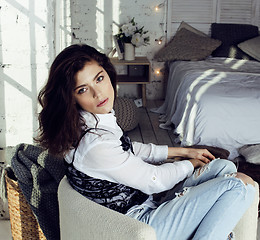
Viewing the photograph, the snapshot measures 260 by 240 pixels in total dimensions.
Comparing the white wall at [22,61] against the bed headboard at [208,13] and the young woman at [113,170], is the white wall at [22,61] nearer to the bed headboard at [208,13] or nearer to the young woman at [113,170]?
the young woman at [113,170]

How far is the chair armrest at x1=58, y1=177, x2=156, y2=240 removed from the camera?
141cm

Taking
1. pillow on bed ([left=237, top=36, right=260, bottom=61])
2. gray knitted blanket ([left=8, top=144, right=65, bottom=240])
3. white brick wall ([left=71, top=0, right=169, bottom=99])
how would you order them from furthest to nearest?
white brick wall ([left=71, top=0, right=169, bottom=99]), pillow on bed ([left=237, top=36, right=260, bottom=61]), gray knitted blanket ([left=8, top=144, right=65, bottom=240])

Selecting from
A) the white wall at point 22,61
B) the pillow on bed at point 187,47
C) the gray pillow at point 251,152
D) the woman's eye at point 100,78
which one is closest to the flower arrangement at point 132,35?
the pillow on bed at point 187,47

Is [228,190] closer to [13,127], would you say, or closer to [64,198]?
[64,198]

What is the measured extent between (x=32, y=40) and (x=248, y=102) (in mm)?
1950

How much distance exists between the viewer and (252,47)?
16.1 ft

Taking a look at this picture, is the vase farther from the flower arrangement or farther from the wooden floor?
the wooden floor

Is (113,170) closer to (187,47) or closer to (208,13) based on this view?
(187,47)

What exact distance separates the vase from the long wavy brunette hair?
340cm

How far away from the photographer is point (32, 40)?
224 centimetres

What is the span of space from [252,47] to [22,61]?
3.36 m

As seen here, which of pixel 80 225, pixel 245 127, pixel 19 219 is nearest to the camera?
pixel 80 225

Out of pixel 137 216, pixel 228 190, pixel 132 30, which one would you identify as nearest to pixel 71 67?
pixel 137 216

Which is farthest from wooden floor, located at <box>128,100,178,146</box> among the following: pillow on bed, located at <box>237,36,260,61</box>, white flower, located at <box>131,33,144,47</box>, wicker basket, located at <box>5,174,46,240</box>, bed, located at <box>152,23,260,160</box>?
wicker basket, located at <box>5,174,46,240</box>
